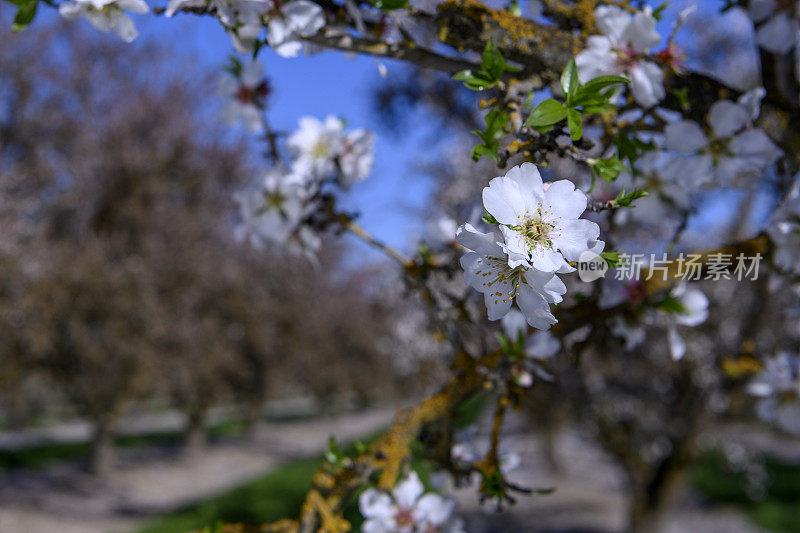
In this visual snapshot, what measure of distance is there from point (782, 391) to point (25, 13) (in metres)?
2.36

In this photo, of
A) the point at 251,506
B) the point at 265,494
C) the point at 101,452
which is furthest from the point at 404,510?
the point at 101,452

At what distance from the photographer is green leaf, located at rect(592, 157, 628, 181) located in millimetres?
987

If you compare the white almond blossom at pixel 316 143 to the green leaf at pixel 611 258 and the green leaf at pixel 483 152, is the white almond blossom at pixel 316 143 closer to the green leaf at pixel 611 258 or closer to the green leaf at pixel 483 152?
the green leaf at pixel 483 152

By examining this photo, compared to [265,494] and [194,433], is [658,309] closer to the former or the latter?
[265,494]

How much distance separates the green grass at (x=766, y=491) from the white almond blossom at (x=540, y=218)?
9.50 metres

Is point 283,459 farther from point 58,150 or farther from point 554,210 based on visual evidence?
point 554,210

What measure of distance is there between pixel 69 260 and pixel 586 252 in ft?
36.1

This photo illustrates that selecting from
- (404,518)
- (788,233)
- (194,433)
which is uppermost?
(194,433)

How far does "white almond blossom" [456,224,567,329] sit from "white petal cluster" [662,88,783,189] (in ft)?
2.11

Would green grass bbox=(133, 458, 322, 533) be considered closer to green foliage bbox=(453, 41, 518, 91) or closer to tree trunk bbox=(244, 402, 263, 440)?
green foliage bbox=(453, 41, 518, 91)

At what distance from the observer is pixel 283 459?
15.0 metres

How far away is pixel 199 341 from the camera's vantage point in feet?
38.7

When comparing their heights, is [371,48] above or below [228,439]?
below

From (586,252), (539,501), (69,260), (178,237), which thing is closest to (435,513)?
(586,252)
